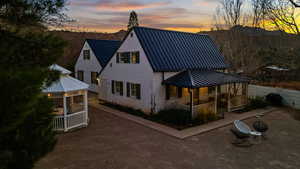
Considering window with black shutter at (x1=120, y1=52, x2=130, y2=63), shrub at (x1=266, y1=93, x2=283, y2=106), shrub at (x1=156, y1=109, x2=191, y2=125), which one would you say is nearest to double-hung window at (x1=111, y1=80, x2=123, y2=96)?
window with black shutter at (x1=120, y1=52, x2=130, y2=63)

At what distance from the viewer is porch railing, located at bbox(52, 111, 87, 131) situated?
1016 centimetres

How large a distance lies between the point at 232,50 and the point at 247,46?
118 cm

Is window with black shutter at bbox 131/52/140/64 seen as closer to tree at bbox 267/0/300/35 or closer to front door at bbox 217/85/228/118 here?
front door at bbox 217/85/228/118

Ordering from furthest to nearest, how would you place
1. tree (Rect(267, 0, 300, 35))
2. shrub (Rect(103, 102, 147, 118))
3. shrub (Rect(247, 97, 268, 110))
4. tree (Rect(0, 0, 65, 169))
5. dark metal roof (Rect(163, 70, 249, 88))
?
shrub (Rect(247, 97, 268, 110)), shrub (Rect(103, 102, 147, 118)), dark metal roof (Rect(163, 70, 249, 88)), tree (Rect(267, 0, 300, 35)), tree (Rect(0, 0, 65, 169))

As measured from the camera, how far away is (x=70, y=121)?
34.1 ft

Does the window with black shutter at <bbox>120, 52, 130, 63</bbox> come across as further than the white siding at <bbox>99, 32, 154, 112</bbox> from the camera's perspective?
Yes

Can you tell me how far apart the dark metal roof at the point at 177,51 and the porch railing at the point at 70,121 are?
5456 millimetres

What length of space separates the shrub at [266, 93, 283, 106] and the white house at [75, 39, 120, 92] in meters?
16.4

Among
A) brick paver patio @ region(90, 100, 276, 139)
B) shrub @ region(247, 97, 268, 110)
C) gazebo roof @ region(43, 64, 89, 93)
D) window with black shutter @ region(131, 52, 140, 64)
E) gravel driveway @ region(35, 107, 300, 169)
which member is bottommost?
gravel driveway @ region(35, 107, 300, 169)

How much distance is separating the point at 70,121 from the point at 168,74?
22.9 feet

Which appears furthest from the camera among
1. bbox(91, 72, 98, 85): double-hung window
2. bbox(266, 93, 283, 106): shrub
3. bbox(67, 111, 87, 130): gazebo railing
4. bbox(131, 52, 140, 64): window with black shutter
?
bbox(91, 72, 98, 85): double-hung window

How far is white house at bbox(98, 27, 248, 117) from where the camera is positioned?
41.9ft

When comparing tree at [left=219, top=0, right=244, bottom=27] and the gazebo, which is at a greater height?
tree at [left=219, top=0, right=244, bottom=27]

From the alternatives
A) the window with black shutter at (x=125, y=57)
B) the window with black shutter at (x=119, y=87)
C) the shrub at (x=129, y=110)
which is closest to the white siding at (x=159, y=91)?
the shrub at (x=129, y=110)
